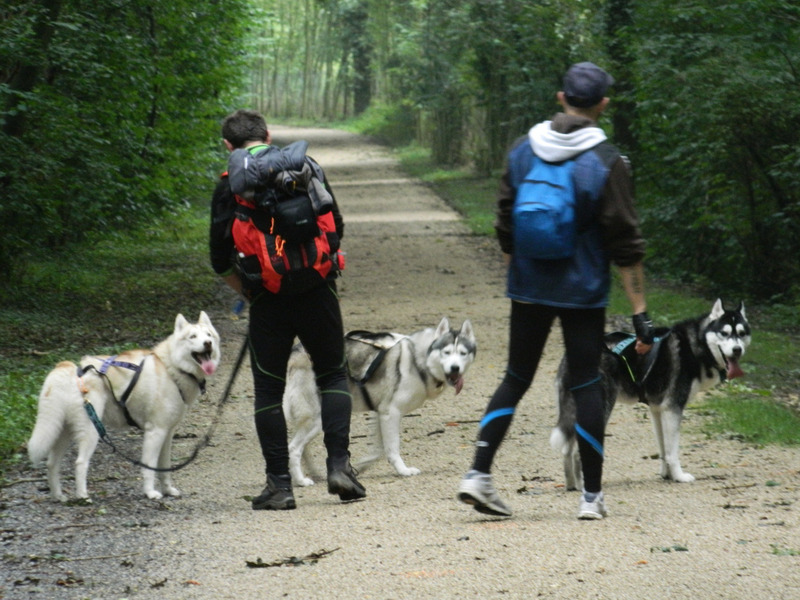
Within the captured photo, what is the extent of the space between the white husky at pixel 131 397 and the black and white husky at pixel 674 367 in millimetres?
2600

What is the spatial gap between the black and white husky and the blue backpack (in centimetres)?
200

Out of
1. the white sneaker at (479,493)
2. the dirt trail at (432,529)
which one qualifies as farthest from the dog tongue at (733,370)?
the white sneaker at (479,493)

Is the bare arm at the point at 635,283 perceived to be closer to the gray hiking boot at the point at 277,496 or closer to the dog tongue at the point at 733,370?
the dog tongue at the point at 733,370

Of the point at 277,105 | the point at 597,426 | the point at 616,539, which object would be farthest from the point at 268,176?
the point at 277,105

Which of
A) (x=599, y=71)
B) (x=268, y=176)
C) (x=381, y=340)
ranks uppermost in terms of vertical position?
(x=599, y=71)

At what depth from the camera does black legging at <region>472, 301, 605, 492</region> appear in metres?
5.43

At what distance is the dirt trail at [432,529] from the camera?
4.63 m

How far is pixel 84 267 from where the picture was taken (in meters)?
17.2

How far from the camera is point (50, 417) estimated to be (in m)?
6.58

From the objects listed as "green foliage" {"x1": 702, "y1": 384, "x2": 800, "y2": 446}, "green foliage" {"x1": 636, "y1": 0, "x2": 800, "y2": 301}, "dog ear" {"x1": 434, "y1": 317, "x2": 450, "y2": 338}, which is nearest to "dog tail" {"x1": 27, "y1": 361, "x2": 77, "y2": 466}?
"dog ear" {"x1": 434, "y1": 317, "x2": 450, "y2": 338}

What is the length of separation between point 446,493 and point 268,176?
2.24 meters

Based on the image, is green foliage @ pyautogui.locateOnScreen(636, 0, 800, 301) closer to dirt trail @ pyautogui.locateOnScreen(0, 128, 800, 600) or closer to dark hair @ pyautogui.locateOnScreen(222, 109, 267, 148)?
dirt trail @ pyautogui.locateOnScreen(0, 128, 800, 600)

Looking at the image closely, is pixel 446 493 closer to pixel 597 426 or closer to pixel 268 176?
pixel 597 426

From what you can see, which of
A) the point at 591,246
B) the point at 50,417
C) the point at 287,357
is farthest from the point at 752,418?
the point at 50,417
